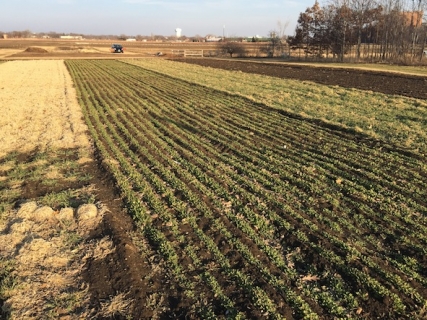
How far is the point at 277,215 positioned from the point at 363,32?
55.6 meters

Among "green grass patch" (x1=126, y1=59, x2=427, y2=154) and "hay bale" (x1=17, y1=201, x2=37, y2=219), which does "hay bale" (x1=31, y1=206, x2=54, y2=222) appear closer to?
"hay bale" (x1=17, y1=201, x2=37, y2=219)

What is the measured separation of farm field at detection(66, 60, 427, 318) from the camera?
426 cm

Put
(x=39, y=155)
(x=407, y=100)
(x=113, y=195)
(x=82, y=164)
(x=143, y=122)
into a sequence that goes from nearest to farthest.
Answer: (x=113, y=195) → (x=82, y=164) → (x=39, y=155) → (x=143, y=122) → (x=407, y=100)

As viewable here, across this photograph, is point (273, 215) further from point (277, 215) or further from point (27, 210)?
point (27, 210)

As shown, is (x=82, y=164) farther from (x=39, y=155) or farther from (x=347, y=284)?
(x=347, y=284)

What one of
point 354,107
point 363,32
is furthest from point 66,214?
point 363,32

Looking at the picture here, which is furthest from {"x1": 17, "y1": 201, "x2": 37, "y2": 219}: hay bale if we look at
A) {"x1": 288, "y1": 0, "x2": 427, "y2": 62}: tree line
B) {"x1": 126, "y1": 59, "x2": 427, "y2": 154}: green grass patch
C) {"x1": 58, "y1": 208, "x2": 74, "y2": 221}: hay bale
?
{"x1": 288, "y1": 0, "x2": 427, "y2": 62}: tree line

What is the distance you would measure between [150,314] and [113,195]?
3477 millimetres

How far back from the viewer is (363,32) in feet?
174

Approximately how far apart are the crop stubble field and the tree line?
39.1 meters

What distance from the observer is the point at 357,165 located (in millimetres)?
8258

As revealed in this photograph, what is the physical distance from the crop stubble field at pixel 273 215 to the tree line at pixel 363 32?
39.1 meters

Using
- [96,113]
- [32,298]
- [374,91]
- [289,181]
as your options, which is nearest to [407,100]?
[374,91]

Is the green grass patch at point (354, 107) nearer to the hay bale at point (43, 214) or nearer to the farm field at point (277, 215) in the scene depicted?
the farm field at point (277, 215)
